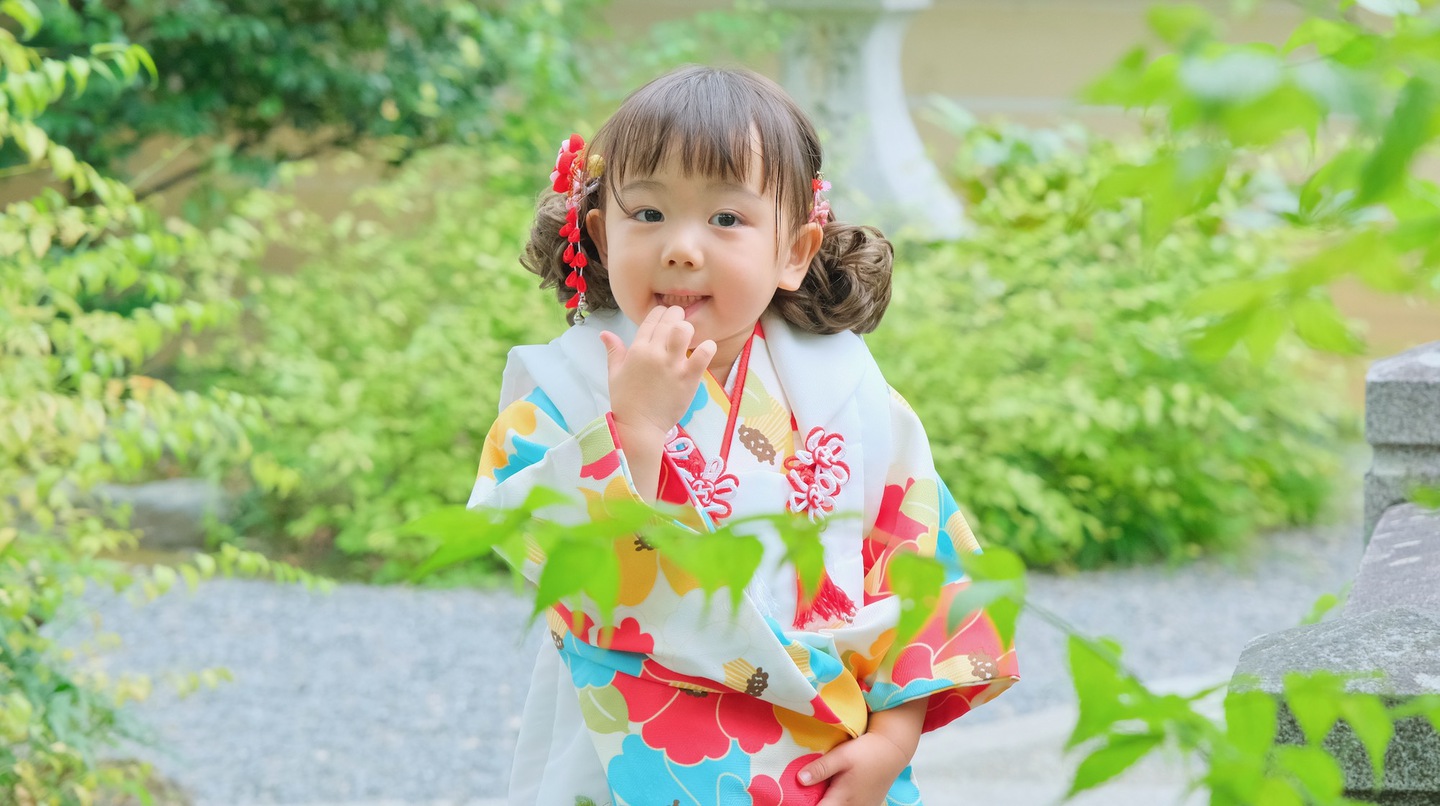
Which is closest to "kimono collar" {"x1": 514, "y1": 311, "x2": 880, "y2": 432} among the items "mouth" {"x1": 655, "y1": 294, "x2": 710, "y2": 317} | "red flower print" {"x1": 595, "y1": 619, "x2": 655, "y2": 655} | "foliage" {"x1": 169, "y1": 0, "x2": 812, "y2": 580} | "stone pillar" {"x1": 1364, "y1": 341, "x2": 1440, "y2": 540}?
"mouth" {"x1": 655, "y1": 294, "x2": 710, "y2": 317}

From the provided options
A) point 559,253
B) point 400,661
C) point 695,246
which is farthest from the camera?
A: point 400,661

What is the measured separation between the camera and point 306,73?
215 inches

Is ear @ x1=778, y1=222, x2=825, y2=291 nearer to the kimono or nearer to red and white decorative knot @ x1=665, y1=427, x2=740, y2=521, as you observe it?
the kimono

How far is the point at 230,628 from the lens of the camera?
444 cm

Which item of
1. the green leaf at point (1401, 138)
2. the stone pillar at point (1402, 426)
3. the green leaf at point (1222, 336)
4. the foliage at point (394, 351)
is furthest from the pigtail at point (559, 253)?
the foliage at point (394, 351)

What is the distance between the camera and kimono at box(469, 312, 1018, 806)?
1533mm

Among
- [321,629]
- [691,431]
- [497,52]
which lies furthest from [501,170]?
[691,431]

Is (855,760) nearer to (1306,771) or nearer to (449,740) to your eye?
(1306,771)

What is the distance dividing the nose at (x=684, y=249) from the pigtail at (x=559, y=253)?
7.0 inches

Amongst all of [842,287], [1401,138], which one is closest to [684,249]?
[842,287]

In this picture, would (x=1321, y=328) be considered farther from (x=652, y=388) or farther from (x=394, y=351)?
(x=394, y=351)

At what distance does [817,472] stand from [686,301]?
25 centimetres

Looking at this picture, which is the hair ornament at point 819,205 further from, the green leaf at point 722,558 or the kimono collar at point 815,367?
the green leaf at point 722,558

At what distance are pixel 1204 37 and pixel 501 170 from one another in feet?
18.0
